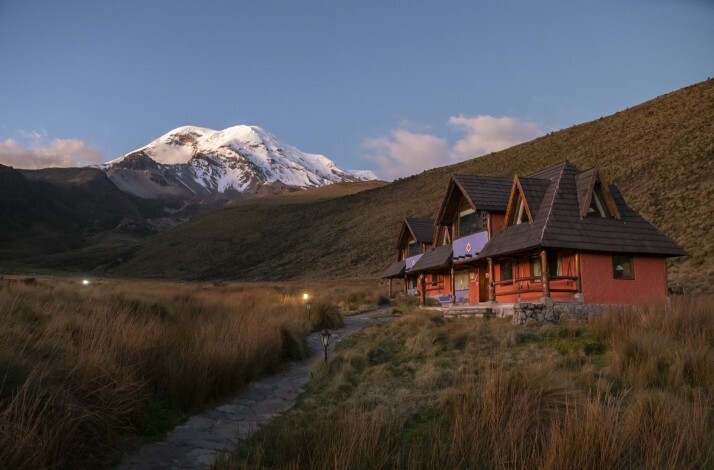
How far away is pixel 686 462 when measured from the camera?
13.4ft

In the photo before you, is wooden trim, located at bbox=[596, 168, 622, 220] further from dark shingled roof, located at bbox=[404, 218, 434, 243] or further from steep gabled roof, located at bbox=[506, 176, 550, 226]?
dark shingled roof, located at bbox=[404, 218, 434, 243]

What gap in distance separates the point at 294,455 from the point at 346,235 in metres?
74.5

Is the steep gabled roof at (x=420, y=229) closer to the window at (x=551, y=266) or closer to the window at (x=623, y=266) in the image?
the window at (x=551, y=266)

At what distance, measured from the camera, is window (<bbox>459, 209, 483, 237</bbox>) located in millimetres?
22766

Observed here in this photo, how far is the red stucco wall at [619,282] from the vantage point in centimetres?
1744

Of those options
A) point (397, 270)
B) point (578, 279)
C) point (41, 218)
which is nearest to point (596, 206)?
point (578, 279)

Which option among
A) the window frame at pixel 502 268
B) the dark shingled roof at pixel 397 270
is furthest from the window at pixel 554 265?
the dark shingled roof at pixel 397 270

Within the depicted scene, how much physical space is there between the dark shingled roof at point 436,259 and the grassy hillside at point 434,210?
35.7 feet

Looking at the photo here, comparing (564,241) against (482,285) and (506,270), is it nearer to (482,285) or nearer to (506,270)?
(506,270)

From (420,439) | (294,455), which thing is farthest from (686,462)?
(294,455)

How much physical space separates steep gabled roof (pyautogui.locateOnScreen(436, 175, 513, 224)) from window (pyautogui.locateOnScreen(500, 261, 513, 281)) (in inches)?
84.7

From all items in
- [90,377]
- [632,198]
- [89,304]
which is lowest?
[90,377]

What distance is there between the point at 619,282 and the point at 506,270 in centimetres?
459

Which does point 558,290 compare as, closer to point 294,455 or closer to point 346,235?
point 294,455
